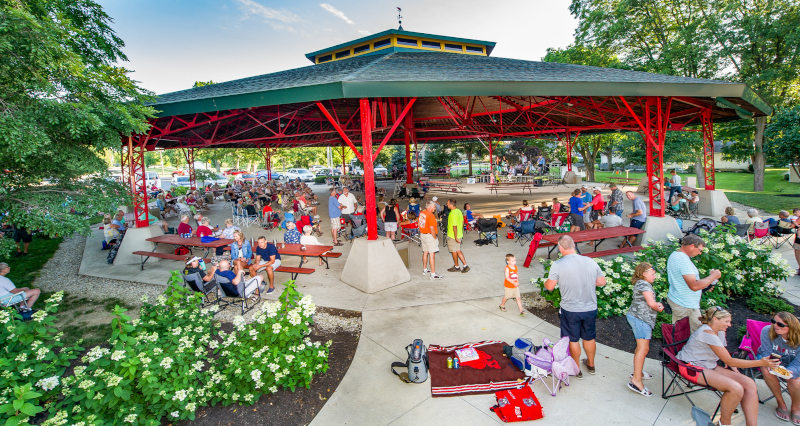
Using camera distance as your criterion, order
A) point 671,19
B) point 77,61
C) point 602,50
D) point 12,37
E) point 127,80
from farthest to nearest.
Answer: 1. point 602,50
2. point 671,19
3. point 127,80
4. point 77,61
5. point 12,37

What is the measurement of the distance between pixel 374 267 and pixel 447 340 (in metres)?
2.39

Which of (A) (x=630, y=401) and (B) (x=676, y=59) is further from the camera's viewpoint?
(B) (x=676, y=59)

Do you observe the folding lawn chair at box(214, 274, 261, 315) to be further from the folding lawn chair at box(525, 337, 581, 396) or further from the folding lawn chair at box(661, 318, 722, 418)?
the folding lawn chair at box(661, 318, 722, 418)

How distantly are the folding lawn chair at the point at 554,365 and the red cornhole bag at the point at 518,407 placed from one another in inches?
12.0

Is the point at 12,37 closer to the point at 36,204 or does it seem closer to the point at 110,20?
the point at 36,204

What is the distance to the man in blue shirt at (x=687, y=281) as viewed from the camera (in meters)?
3.93

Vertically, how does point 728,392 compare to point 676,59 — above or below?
below

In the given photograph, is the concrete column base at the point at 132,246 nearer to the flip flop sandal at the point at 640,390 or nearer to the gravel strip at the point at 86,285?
the gravel strip at the point at 86,285

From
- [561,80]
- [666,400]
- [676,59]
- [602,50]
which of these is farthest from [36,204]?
[602,50]

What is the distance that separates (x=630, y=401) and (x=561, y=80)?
576cm

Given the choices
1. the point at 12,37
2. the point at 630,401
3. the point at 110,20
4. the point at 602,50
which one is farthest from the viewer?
the point at 602,50

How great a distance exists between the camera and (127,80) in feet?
20.8

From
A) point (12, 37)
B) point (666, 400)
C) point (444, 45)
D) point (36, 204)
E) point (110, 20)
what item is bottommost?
point (666, 400)

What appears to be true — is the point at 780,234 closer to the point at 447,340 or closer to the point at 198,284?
the point at 447,340
